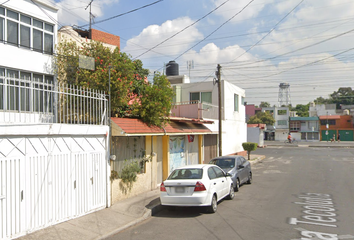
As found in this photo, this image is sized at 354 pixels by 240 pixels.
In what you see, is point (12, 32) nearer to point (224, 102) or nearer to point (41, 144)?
point (41, 144)

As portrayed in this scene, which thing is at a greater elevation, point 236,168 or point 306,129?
point 306,129

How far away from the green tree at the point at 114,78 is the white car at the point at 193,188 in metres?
3.42

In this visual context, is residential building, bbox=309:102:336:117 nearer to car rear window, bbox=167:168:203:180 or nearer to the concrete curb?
car rear window, bbox=167:168:203:180

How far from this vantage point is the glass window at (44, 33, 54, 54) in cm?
1214

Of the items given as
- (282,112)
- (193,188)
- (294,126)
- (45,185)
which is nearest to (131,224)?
(193,188)

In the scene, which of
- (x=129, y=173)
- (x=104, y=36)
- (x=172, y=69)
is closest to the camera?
(x=129, y=173)

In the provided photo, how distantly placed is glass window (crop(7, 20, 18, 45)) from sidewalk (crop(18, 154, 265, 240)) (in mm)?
6824

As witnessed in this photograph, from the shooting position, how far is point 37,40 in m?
11.8

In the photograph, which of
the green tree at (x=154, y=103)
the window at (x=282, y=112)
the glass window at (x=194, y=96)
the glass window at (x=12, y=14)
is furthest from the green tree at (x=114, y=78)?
the window at (x=282, y=112)

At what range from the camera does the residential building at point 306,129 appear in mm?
71438

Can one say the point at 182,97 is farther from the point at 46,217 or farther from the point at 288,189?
the point at 46,217

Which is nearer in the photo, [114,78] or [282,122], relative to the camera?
[114,78]

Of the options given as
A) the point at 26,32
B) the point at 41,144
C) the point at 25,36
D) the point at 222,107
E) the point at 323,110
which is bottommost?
the point at 41,144

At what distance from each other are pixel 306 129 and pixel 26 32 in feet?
234
